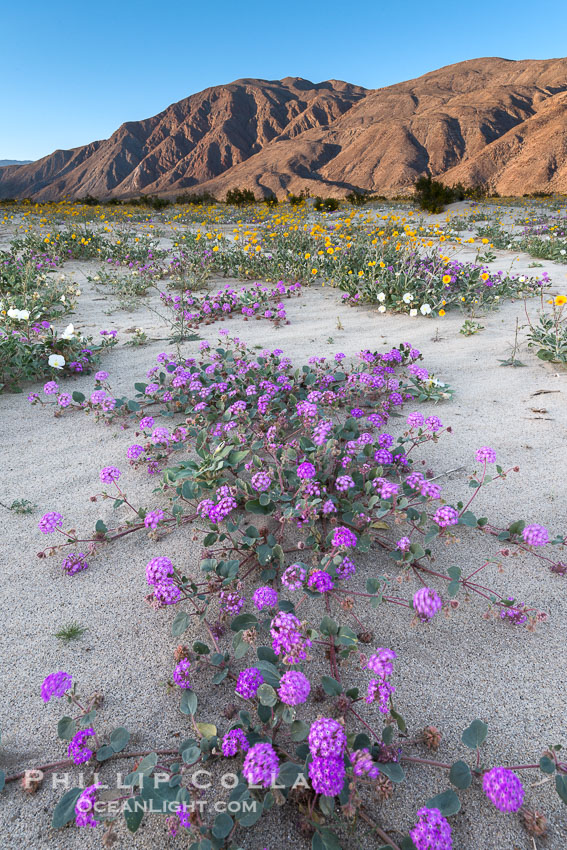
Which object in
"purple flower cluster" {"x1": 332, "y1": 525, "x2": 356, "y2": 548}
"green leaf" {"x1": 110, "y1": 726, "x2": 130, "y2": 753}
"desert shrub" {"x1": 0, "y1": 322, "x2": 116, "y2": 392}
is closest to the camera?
"green leaf" {"x1": 110, "y1": 726, "x2": 130, "y2": 753}

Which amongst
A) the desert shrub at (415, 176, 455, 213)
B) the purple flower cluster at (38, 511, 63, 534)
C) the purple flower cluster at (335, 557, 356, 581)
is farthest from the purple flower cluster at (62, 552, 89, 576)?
the desert shrub at (415, 176, 455, 213)

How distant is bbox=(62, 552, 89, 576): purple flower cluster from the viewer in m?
2.18

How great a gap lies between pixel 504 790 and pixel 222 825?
2.42 ft

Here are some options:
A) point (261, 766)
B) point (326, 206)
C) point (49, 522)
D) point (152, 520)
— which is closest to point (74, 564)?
point (49, 522)

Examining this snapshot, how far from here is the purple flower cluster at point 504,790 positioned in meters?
1.12

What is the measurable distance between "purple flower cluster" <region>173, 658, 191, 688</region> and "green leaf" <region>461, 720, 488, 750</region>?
927 mm

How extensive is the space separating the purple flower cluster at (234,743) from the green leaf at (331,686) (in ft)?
0.96

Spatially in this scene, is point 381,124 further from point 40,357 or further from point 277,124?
point 40,357

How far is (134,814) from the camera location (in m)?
1.20

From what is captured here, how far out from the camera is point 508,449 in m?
2.94

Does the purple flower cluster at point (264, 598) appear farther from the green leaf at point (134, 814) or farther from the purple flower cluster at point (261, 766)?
the green leaf at point (134, 814)

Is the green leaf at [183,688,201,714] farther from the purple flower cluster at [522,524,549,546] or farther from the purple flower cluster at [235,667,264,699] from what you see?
the purple flower cluster at [522,524,549,546]

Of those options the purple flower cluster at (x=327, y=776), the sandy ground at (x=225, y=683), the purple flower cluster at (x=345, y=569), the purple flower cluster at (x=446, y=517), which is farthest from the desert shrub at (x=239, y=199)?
the purple flower cluster at (x=327, y=776)

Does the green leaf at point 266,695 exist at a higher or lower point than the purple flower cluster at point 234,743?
higher
